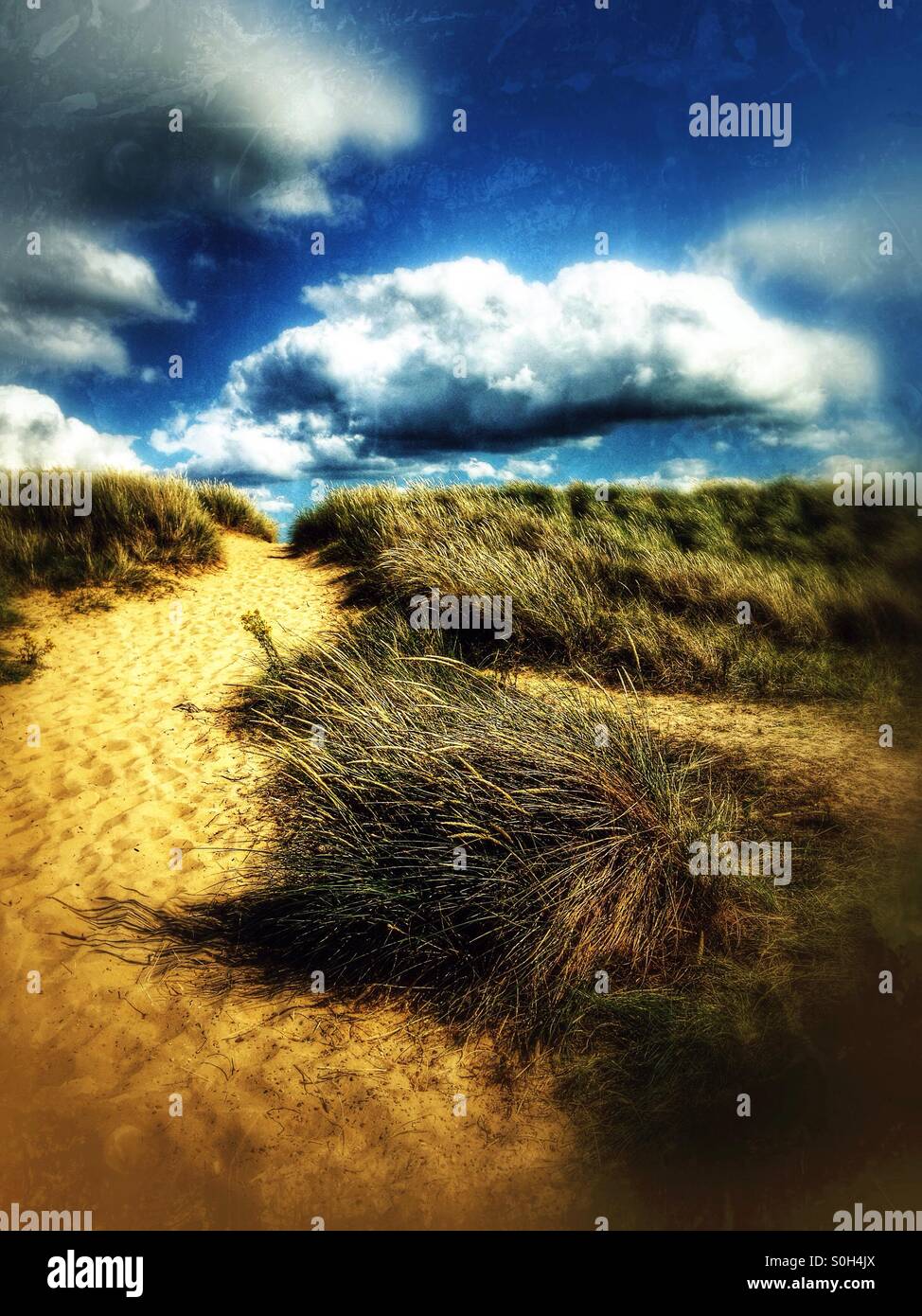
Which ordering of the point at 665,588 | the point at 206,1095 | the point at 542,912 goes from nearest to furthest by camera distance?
1. the point at 206,1095
2. the point at 542,912
3. the point at 665,588

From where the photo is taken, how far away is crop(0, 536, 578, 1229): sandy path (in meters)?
2.45

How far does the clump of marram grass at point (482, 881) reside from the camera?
3057 millimetres

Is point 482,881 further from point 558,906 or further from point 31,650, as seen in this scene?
point 31,650

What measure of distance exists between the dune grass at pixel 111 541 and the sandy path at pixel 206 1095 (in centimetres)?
478

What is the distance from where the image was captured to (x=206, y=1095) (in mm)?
2797

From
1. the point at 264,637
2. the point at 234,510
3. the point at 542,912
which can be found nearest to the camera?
the point at 542,912

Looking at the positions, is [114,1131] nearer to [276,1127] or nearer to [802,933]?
[276,1127]

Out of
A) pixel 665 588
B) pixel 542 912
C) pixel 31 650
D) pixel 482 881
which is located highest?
pixel 665 588

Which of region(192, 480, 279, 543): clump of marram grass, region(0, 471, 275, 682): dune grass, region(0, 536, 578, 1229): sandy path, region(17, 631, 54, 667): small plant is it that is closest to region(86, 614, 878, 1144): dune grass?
region(0, 536, 578, 1229): sandy path

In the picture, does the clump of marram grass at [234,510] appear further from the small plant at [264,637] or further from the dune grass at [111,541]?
the small plant at [264,637]

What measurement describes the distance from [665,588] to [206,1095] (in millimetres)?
7151

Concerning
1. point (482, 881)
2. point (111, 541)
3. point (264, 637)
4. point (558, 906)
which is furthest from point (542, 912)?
point (111, 541)

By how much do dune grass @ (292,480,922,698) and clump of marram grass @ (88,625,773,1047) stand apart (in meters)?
2.12

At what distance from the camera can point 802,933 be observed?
10.4 ft
